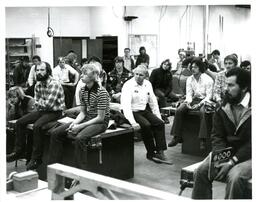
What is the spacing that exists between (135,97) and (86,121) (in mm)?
893

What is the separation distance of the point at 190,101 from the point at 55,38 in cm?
607

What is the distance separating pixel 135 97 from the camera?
4676 millimetres

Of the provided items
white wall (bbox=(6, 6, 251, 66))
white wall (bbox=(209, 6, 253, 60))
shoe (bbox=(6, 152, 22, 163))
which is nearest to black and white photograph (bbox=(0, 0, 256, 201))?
shoe (bbox=(6, 152, 22, 163))

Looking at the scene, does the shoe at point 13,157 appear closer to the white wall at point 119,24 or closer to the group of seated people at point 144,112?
the group of seated people at point 144,112

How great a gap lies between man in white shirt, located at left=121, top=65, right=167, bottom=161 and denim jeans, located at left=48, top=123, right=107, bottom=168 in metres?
0.80

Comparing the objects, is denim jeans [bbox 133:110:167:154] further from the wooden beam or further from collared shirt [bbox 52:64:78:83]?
collared shirt [bbox 52:64:78:83]

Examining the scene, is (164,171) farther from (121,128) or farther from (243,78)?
(243,78)

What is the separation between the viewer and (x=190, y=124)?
505cm

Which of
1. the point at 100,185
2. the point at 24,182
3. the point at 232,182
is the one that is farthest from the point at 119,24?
the point at 100,185

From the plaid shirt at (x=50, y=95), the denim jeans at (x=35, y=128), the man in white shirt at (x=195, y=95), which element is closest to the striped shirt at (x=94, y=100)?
the plaid shirt at (x=50, y=95)

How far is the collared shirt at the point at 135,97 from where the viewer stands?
4.62 metres

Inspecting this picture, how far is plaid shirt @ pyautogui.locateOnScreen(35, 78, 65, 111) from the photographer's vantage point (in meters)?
4.27

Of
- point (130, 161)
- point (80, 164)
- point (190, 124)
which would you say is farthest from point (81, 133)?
point (190, 124)
